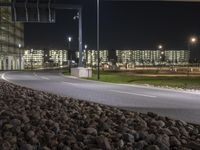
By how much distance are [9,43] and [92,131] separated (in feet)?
397

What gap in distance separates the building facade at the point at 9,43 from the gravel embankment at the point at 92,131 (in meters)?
96.0

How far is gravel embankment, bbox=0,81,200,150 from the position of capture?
29.2 feet

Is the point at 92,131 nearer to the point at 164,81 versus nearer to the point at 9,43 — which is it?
the point at 164,81

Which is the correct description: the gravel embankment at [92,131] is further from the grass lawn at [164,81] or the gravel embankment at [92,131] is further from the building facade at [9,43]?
Result: the building facade at [9,43]

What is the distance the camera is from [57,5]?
47531mm

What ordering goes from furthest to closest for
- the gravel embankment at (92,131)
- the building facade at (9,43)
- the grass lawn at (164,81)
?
1. the building facade at (9,43)
2. the grass lawn at (164,81)
3. the gravel embankment at (92,131)

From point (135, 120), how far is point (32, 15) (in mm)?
36998

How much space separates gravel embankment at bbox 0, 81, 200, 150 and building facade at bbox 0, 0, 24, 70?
96.0 metres

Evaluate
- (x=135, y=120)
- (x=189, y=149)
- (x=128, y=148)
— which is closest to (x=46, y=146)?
(x=128, y=148)

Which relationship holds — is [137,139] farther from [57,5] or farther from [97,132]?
[57,5]

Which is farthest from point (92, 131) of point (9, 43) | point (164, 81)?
point (9, 43)

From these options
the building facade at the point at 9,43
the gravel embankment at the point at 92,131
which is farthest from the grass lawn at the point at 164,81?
the building facade at the point at 9,43

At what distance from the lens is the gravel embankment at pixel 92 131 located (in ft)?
29.2

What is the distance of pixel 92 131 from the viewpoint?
1048 centimetres
